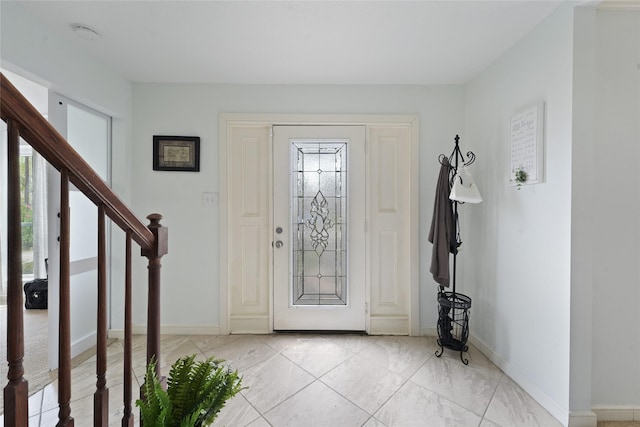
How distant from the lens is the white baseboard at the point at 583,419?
5.27ft

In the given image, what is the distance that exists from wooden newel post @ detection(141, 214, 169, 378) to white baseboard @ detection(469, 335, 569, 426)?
7.15ft

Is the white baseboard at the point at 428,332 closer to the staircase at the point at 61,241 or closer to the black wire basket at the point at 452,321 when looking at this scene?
the black wire basket at the point at 452,321

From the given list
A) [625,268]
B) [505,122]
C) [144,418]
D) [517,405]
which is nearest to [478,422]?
[517,405]

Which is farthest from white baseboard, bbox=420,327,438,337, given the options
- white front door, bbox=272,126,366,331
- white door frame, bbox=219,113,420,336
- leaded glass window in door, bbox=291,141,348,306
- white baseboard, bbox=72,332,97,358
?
white baseboard, bbox=72,332,97,358

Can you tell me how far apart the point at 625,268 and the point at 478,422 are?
1.21 m

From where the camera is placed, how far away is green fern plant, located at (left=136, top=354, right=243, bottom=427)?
0.99 m

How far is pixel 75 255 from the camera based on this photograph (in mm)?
2260

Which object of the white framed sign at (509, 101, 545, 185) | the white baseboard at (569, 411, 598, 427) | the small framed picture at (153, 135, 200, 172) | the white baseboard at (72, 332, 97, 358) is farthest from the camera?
the small framed picture at (153, 135, 200, 172)

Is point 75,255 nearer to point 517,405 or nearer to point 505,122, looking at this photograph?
point 517,405

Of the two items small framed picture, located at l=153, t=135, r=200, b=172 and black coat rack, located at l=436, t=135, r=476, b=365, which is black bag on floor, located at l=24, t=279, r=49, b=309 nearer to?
small framed picture, located at l=153, t=135, r=200, b=172

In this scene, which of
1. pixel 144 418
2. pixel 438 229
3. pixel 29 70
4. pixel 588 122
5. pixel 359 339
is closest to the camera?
pixel 144 418

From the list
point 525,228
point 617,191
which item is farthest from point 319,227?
point 617,191

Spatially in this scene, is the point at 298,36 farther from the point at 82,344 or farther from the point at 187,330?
the point at 82,344

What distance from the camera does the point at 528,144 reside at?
188 centimetres
